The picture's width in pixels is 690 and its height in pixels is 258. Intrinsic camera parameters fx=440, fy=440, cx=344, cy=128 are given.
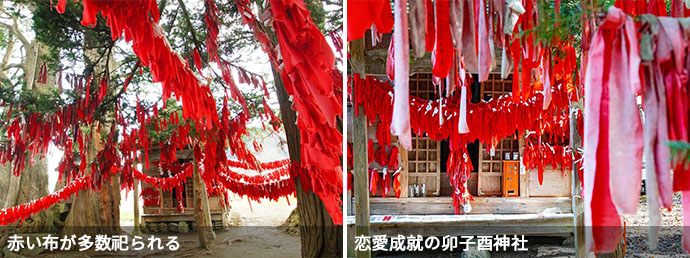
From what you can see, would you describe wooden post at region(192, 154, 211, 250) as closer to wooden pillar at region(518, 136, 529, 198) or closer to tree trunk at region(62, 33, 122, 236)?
tree trunk at region(62, 33, 122, 236)

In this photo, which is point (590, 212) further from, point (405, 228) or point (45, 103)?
point (405, 228)

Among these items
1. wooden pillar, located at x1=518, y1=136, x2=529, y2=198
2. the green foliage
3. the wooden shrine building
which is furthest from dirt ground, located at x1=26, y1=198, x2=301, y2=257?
wooden pillar, located at x1=518, y1=136, x2=529, y2=198

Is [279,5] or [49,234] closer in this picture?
[279,5]

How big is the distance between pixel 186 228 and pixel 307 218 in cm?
51

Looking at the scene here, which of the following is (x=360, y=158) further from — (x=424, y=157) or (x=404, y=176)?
(x=424, y=157)

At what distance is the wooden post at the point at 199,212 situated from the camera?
1.85 meters

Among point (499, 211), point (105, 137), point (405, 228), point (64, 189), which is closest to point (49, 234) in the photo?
point (64, 189)

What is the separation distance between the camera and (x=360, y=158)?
9.07ft

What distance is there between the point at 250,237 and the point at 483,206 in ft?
9.72

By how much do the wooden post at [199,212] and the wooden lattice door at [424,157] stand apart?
276 centimetres

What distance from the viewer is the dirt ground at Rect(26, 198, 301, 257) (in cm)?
185

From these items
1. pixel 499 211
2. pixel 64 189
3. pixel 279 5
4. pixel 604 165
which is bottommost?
pixel 499 211

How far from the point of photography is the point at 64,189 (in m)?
1.77

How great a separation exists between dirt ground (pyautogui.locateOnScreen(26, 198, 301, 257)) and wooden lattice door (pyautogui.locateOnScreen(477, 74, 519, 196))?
2.89m
